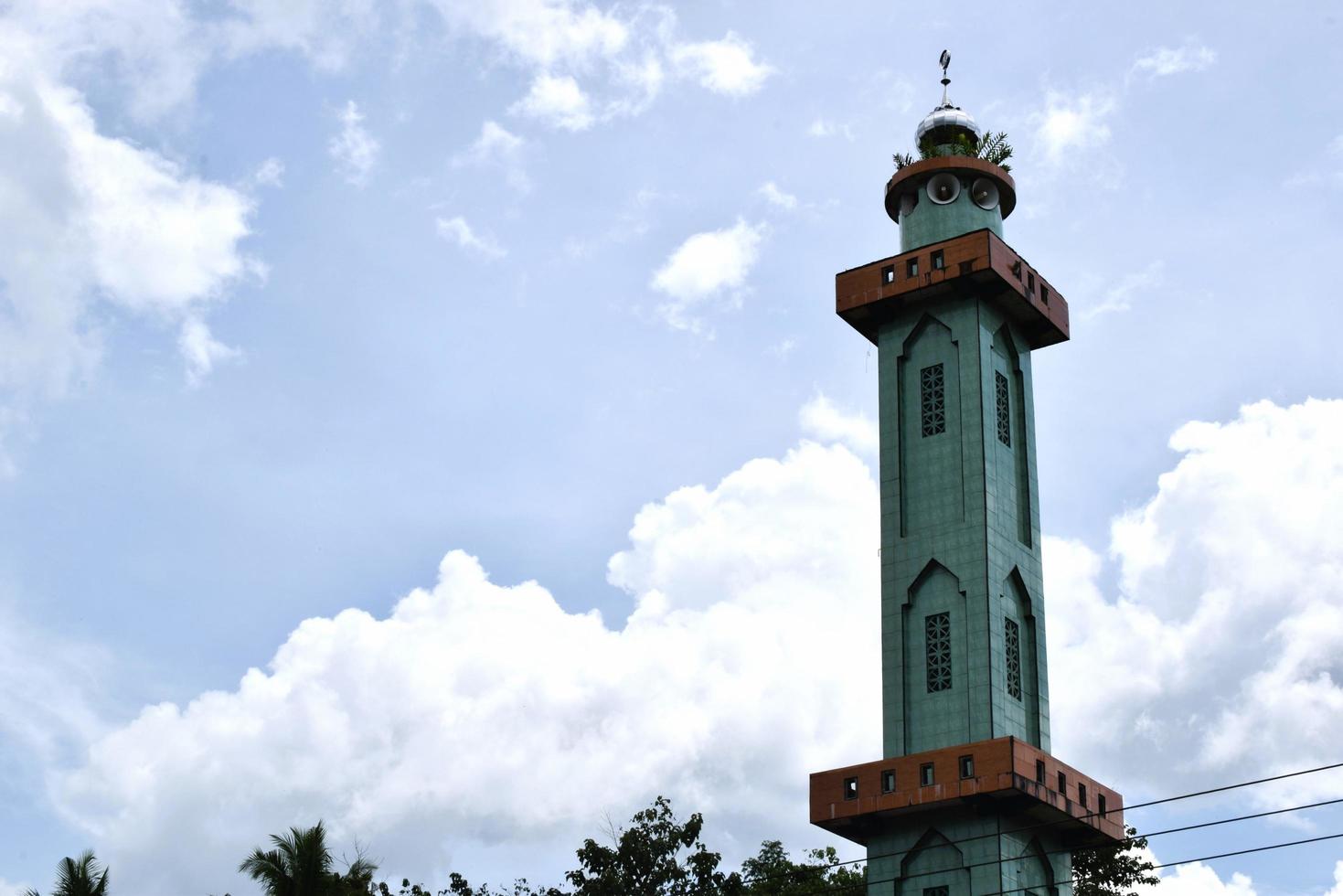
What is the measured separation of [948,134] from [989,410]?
9532 mm

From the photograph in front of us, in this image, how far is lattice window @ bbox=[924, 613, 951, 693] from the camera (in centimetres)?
4203

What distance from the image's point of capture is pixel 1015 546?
4416cm

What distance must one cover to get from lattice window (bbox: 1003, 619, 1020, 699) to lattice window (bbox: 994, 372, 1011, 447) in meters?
5.15

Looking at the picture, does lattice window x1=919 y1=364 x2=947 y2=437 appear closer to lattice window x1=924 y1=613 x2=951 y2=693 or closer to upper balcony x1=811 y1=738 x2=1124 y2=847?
lattice window x1=924 y1=613 x2=951 y2=693

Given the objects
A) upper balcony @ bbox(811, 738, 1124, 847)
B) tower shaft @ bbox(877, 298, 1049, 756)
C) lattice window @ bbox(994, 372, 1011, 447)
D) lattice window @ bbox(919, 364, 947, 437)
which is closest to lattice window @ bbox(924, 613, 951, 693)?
tower shaft @ bbox(877, 298, 1049, 756)

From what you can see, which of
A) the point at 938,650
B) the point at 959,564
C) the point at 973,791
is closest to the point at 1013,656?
the point at 938,650

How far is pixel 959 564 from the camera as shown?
42844 mm

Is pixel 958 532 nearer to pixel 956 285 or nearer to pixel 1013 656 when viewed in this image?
pixel 1013 656

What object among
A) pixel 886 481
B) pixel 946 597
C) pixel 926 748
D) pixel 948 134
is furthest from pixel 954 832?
pixel 948 134

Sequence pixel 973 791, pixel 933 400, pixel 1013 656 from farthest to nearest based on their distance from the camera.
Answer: pixel 933 400 < pixel 1013 656 < pixel 973 791

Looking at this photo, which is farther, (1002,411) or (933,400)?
(1002,411)

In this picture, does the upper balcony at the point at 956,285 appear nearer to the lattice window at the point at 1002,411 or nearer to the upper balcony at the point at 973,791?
the lattice window at the point at 1002,411

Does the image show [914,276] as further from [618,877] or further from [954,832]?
[618,877]

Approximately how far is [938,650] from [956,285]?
9.82 meters
